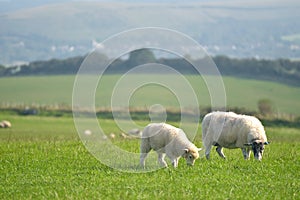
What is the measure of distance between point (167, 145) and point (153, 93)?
61.3 meters

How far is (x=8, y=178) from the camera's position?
13750mm

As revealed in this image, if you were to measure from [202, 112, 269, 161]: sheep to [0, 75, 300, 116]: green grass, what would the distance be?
4463 centimetres

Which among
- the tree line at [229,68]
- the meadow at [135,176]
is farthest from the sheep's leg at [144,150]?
the tree line at [229,68]

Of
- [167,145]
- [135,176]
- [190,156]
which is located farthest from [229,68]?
[135,176]

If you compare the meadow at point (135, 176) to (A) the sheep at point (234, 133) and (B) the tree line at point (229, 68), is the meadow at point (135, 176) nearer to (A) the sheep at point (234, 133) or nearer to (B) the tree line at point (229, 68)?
(A) the sheep at point (234, 133)

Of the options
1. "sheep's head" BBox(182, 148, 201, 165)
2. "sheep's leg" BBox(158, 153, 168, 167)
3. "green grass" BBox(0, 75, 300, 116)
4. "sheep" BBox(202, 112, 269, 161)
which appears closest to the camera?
"sheep's head" BBox(182, 148, 201, 165)

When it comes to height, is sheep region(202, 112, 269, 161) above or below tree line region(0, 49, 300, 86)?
above

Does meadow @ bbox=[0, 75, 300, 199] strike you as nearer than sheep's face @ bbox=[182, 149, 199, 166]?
Yes

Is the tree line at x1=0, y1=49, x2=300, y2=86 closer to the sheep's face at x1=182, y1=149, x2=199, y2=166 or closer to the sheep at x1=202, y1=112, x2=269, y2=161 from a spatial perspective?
the sheep at x1=202, y1=112, x2=269, y2=161

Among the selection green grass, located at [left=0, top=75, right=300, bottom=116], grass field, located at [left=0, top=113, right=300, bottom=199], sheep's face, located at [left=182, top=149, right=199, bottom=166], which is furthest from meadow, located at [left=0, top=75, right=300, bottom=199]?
green grass, located at [left=0, top=75, right=300, bottom=116]

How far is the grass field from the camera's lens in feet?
39.1

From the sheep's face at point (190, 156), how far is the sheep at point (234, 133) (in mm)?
1806

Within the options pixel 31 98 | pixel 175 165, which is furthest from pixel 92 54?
pixel 31 98

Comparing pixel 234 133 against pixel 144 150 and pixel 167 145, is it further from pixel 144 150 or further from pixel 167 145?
pixel 144 150
